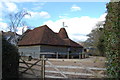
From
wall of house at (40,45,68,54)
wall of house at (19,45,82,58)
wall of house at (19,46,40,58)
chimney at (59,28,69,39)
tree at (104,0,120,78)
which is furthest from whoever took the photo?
chimney at (59,28,69,39)

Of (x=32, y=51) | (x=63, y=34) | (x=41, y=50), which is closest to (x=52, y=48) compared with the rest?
(x=41, y=50)

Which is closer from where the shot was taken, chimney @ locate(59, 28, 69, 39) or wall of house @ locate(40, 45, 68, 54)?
wall of house @ locate(40, 45, 68, 54)

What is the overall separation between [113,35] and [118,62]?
80 centimetres

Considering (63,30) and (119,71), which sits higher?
(63,30)

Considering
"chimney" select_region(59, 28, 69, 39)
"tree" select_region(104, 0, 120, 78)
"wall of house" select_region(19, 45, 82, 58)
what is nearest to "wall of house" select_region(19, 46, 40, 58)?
"wall of house" select_region(19, 45, 82, 58)

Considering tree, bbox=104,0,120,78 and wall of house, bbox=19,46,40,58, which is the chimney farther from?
tree, bbox=104,0,120,78

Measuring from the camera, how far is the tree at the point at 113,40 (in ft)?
17.7

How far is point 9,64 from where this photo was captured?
8414 millimetres

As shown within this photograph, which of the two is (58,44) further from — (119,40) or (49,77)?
(119,40)

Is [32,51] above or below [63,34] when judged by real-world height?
below

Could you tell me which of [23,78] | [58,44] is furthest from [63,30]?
[23,78]

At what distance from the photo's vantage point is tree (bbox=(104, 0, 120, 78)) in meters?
5.39

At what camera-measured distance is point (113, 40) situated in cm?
546

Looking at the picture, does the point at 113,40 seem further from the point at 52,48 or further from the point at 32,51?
the point at 32,51
